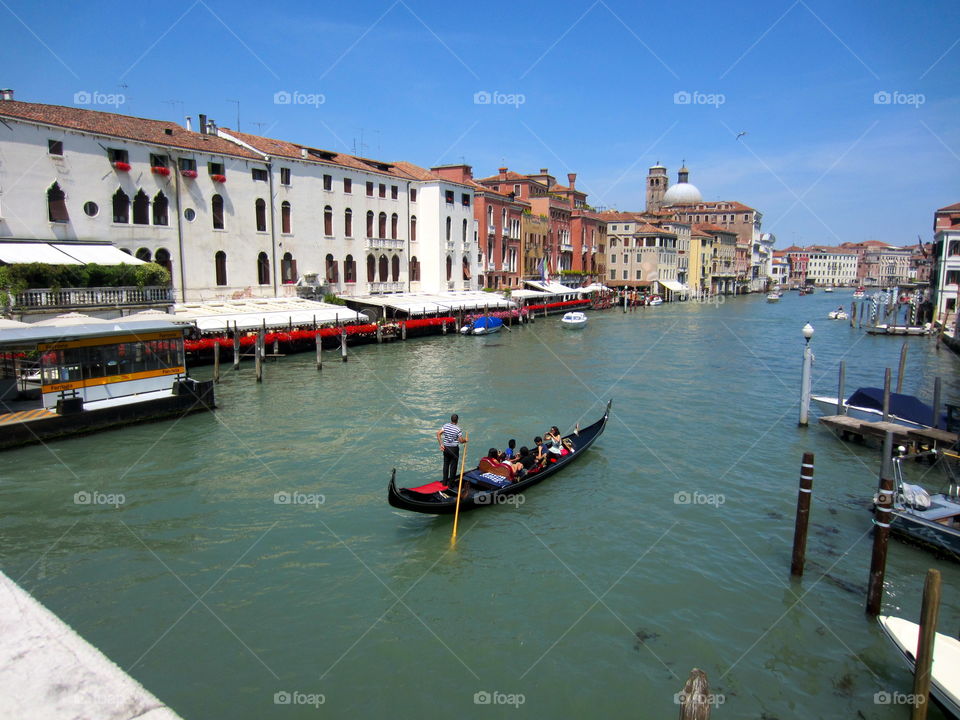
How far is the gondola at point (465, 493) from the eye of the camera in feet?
29.0

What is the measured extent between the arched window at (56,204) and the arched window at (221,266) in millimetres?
6138

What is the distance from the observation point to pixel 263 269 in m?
28.9

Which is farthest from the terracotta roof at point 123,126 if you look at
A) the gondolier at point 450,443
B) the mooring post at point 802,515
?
the mooring post at point 802,515

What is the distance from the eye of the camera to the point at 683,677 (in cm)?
619

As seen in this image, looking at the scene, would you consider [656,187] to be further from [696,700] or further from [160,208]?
[696,700]

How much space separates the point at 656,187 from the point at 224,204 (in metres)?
89.9

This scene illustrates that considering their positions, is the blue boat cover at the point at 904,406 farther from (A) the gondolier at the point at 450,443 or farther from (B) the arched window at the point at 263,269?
(B) the arched window at the point at 263,269

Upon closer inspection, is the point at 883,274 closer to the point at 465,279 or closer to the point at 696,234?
the point at 696,234

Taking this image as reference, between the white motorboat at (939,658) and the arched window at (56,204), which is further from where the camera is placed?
the arched window at (56,204)

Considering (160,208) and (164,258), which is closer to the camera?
(160,208)

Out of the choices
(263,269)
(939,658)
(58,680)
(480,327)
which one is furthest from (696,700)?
(480,327)

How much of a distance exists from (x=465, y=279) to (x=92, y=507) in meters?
33.6

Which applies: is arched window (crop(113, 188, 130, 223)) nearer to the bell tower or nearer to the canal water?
the canal water

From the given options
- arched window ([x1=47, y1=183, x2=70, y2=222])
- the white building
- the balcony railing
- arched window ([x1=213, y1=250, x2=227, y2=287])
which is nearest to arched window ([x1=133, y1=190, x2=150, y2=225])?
the white building
